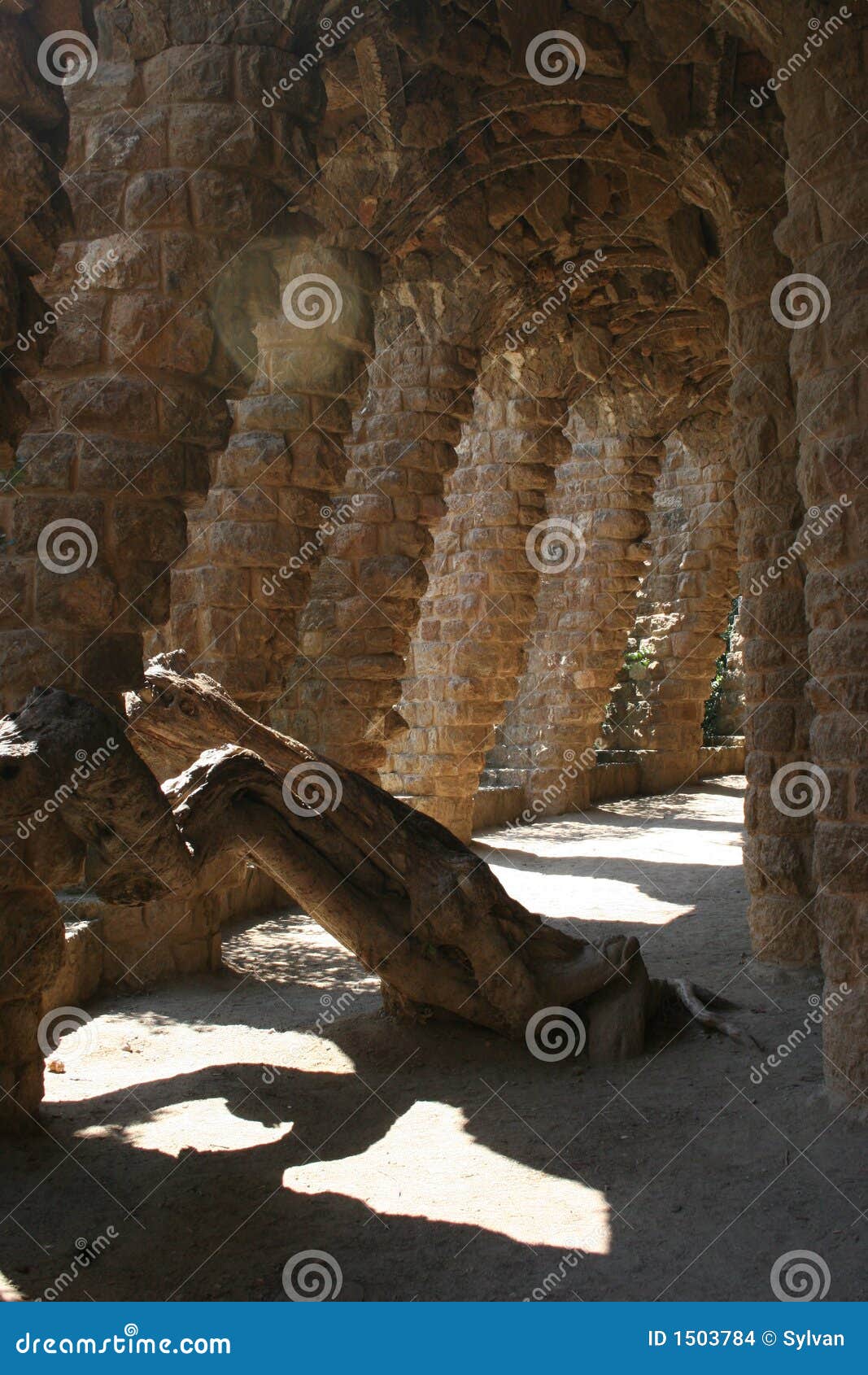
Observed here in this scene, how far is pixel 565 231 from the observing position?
9172 mm

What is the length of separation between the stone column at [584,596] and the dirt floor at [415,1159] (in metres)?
7.97

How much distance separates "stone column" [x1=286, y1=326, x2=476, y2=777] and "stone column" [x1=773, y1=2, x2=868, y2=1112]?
19.3 feet

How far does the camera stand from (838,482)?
4.17m

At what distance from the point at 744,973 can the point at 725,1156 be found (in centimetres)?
230

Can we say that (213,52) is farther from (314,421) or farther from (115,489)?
(314,421)

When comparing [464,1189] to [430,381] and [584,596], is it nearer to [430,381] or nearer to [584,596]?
[430,381]

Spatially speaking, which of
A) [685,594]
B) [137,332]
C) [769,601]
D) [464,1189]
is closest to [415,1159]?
[464,1189]

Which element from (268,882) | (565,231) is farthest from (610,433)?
(268,882)

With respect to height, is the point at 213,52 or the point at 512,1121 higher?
the point at 213,52

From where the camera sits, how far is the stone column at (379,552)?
988 cm

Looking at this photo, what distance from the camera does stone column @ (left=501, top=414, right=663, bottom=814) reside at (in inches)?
568

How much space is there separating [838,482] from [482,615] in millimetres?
8192

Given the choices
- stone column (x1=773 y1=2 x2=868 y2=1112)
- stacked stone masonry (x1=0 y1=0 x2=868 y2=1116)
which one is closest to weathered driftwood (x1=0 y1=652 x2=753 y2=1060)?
stacked stone masonry (x1=0 y1=0 x2=868 y2=1116)

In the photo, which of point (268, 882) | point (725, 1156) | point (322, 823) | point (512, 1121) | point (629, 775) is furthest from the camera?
point (629, 775)
